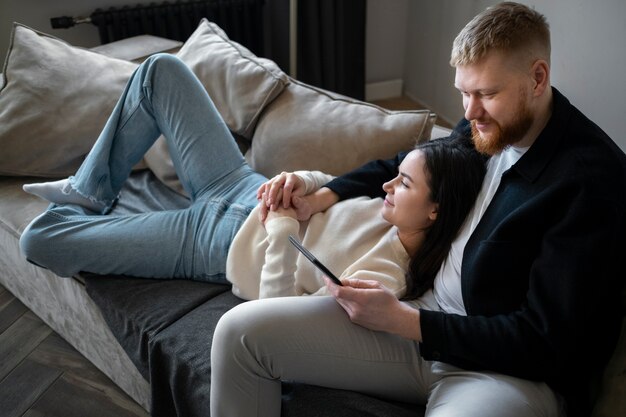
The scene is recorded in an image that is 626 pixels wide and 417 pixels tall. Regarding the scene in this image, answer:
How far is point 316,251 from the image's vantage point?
1.44m

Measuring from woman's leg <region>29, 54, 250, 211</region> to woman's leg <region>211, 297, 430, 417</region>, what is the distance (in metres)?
0.57

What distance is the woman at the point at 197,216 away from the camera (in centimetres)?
137

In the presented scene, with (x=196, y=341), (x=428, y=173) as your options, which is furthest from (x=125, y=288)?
(x=428, y=173)

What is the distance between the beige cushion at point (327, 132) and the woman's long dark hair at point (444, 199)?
354 millimetres

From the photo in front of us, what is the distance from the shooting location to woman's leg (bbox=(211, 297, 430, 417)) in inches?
46.5

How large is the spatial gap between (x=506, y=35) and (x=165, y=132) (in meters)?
0.96

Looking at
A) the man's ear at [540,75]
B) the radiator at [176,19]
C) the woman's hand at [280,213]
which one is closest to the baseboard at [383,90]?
the radiator at [176,19]

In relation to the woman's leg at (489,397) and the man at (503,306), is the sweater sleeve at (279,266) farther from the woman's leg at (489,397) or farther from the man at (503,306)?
the woman's leg at (489,397)

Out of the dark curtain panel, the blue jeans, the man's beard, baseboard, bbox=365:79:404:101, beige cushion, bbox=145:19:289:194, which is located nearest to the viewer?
the man's beard

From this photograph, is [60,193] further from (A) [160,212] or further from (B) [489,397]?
(B) [489,397]

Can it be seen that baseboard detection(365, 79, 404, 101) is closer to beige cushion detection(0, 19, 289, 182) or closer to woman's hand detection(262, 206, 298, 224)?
beige cushion detection(0, 19, 289, 182)

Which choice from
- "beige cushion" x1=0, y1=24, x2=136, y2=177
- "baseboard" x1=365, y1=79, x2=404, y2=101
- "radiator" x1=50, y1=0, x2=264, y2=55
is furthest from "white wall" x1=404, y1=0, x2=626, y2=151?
"beige cushion" x1=0, y1=24, x2=136, y2=177

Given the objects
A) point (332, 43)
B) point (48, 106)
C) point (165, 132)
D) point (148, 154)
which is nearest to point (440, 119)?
point (332, 43)

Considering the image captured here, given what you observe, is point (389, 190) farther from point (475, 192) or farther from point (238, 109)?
point (238, 109)
